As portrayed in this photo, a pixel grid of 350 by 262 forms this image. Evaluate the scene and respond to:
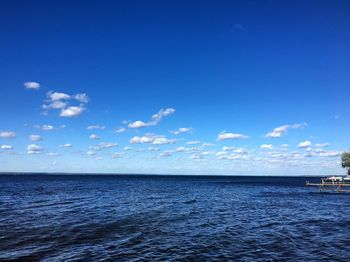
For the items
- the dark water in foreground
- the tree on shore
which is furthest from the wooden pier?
the dark water in foreground

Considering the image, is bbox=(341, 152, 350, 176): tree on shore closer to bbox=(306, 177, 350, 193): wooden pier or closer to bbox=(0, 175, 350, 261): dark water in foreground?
bbox=(306, 177, 350, 193): wooden pier

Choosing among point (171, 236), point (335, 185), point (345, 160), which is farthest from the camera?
point (335, 185)

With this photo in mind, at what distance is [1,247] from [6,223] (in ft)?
34.6

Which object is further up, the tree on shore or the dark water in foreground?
the tree on shore

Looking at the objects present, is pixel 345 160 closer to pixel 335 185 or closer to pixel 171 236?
pixel 335 185

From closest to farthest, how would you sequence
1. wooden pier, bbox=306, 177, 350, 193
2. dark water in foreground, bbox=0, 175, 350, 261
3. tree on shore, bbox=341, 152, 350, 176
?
1. dark water in foreground, bbox=0, 175, 350, 261
2. wooden pier, bbox=306, 177, 350, 193
3. tree on shore, bbox=341, 152, 350, 176

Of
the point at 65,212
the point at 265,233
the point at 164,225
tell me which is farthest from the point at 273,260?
the point at 65,212

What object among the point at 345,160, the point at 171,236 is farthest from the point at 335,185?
the point at 171,236

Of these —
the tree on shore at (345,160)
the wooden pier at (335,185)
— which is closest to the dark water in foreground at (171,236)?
the wooden pier at (335,185)

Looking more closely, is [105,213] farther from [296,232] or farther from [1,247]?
[296,232]

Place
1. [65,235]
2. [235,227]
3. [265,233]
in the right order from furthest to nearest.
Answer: [235,227] < [265,233] < [65,235]

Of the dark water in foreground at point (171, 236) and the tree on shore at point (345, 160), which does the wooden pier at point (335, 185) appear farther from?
the dark water in foreground at point (171, 236)

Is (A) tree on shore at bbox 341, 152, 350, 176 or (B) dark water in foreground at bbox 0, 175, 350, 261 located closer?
(B) dark water in foreground at bbox 0, 175, 350, 261

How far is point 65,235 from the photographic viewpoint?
2739 centimetres
